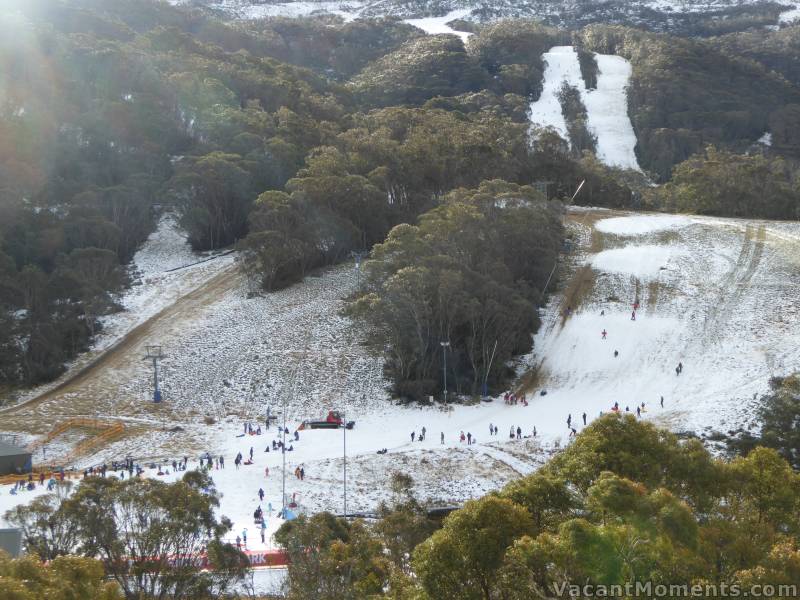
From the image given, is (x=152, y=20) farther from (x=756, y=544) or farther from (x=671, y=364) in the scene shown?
(x=756, y=544)

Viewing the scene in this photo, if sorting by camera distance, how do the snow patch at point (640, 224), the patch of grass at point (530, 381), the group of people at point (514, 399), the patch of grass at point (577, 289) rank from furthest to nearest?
1. the snow patch at point (640, 224)
2. the patch of grass at point (577, 289)
3. the patch of grass at point (530, 381)
4. the group of people at point (514, 399)

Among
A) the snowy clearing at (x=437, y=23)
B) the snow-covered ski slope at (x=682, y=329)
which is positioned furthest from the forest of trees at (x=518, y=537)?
the snowy clearing at (x=437, y=23)

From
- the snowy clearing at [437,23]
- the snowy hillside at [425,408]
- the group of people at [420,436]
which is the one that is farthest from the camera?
the snowy clearing at [437,23]

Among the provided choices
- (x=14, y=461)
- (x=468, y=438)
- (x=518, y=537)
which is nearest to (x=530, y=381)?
(x=468, y=438)

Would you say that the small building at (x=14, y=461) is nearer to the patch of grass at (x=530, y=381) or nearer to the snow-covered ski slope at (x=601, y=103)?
the patch of grass at (x=530, y=381)

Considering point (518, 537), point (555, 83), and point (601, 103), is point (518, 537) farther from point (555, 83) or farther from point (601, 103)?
point (555, 83)

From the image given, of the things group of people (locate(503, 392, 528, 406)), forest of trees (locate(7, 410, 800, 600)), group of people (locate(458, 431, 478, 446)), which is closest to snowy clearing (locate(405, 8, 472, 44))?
group of people (locate(503, 392, 528, 406))

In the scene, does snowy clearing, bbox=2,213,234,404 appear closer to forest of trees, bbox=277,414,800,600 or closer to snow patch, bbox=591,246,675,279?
snow patch, bbox=591,246,675,279

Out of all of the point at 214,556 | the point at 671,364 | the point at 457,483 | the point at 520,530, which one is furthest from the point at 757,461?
the point at 671,364
